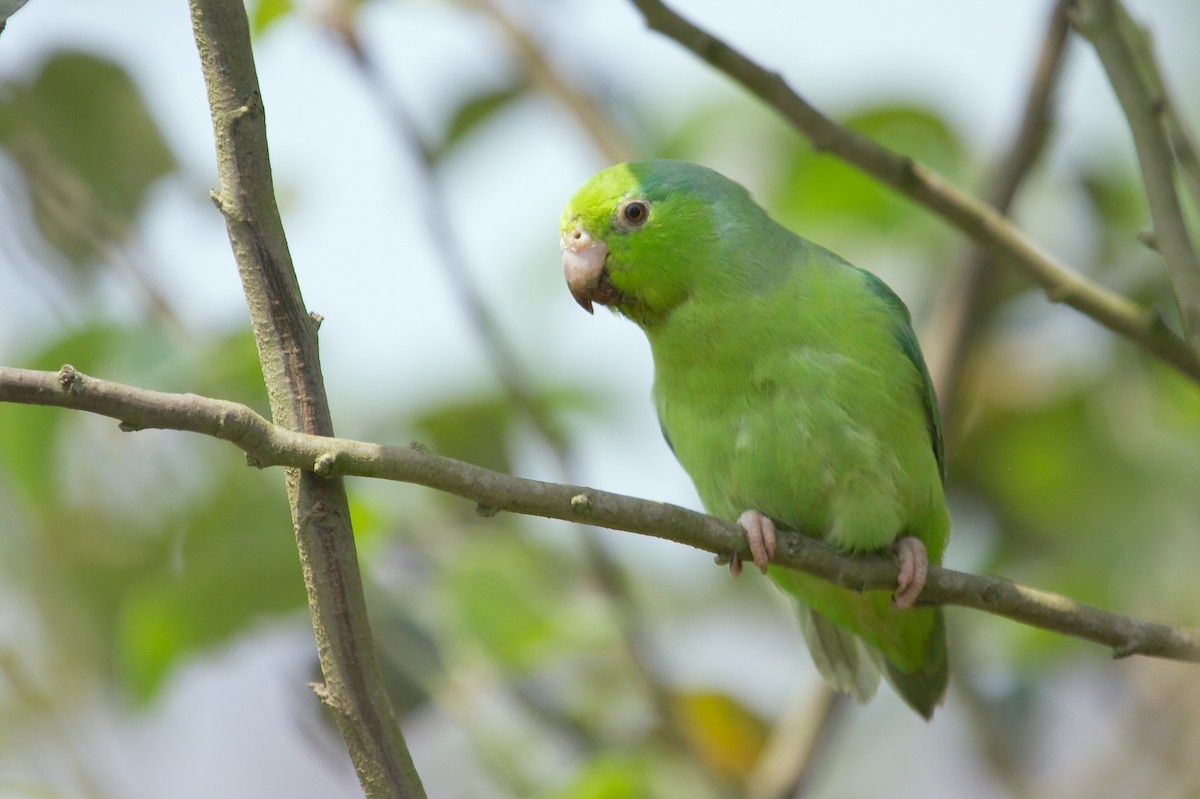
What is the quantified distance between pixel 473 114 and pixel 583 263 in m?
1.57

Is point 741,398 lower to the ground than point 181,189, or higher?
lower

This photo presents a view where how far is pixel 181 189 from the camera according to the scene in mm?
3979

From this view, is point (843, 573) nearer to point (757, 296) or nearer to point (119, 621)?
point (757, 296)

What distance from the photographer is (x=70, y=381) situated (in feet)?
5.18

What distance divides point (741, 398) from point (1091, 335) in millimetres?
1972

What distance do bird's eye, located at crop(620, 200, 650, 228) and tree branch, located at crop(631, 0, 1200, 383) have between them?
564mm

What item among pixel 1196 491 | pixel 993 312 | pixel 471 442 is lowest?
pixel 1196 491

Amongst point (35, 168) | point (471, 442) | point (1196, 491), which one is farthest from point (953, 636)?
point (35, 168)

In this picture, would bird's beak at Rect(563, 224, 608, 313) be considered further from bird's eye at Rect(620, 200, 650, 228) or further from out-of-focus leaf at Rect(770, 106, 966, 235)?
out-of-focus leaf at Rect(770, 106, 966, 235)

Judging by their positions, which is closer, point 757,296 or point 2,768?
point 757,296

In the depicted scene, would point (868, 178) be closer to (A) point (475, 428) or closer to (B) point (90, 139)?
(A) point (475, 428)

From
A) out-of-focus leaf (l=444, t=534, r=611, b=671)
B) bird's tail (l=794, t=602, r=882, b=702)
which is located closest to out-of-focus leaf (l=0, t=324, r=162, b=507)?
out-of-focus leaf (l=444, t=534, r=611, b=671)

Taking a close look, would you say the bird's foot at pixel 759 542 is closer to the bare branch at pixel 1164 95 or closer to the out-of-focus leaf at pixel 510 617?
the out-of-focus leaf at pixel 510 617

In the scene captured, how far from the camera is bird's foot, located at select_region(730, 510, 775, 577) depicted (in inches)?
104
